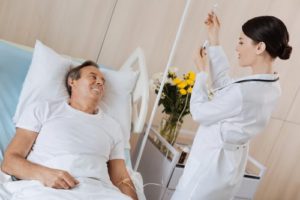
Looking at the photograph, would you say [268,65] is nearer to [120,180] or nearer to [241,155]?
[241,155]

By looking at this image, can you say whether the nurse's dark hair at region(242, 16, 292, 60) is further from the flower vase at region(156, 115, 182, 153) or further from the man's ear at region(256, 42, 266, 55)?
the flower vase at region(156, 115, 182, 153)

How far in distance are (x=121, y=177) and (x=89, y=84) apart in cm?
46

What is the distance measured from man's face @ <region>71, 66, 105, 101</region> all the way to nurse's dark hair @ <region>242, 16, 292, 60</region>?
74 centimetres

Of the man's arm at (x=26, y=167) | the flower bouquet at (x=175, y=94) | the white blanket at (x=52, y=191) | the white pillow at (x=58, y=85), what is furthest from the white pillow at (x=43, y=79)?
the flower bouquet at (x=175, y=94)

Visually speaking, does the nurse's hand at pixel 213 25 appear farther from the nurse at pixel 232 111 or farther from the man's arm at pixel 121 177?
the man's arm at pixel 121 177

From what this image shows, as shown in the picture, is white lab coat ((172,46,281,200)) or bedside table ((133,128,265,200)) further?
bedside table ((133,128,265,200))

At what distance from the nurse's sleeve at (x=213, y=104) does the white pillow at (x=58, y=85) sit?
0.47 metres

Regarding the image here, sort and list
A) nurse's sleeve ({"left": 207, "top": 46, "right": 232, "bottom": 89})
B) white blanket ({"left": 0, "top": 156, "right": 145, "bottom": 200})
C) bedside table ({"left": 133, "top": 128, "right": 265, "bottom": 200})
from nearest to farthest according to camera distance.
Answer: white blanket ({"left": 0, "top": 156, "right": 145, "bottom": 200}), nurse's sleeve ({"left": 207, "top": 46, "right": 232, "bottom": 89}), bedside table ({"left": 133, "top": 128, "right": 265, "bottom": 200})

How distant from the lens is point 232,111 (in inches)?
67.7

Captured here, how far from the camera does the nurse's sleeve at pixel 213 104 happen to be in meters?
1.71

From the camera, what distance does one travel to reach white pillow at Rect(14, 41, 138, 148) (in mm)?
1931

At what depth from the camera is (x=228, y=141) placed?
1.81m

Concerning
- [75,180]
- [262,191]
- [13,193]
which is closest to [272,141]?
[262,191]

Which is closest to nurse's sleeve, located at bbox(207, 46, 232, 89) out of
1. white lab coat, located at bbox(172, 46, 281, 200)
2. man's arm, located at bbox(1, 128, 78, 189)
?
white lab coat, located at bbox(172, 46, 281, 200)
